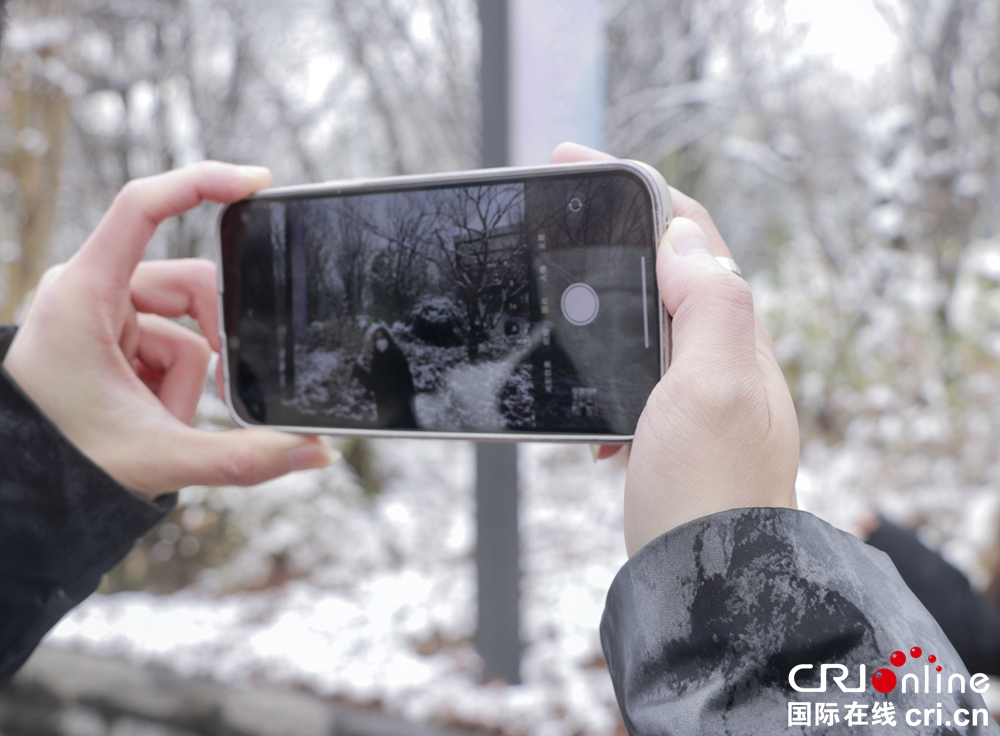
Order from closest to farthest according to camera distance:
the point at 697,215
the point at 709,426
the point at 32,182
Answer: the point at 709,426 → the point at 697,215 → the point at 32,182

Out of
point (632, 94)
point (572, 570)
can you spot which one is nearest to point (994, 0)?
point (632, 94)

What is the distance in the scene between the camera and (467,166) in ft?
8.07

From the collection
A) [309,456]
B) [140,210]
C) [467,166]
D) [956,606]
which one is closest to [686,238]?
[309,456]

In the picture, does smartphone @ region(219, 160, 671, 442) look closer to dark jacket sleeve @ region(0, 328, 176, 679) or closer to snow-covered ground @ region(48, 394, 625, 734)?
dark jacket sleeve @ region(0, 328, 176, 679)

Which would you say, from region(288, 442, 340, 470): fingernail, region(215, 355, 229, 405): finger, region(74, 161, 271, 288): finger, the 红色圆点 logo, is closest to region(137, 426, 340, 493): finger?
region(288, 442, 340, 470): fingernail

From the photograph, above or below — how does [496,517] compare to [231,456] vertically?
below

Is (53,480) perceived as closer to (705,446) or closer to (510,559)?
(705,446)

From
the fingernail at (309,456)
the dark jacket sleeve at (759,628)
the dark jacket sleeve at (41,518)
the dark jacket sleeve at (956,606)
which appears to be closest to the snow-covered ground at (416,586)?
the dark jacket sleeve at (956,606)

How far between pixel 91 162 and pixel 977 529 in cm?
380

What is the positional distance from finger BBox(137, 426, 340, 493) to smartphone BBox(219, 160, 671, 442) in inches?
1.6

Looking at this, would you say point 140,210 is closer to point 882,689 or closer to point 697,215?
point 697,215

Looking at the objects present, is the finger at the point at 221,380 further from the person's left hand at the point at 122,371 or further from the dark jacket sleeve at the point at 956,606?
the dark jacket sleeve at the point at 956,606

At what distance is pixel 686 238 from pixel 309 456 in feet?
1.96

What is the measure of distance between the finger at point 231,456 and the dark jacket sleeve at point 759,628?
53 centimetres
